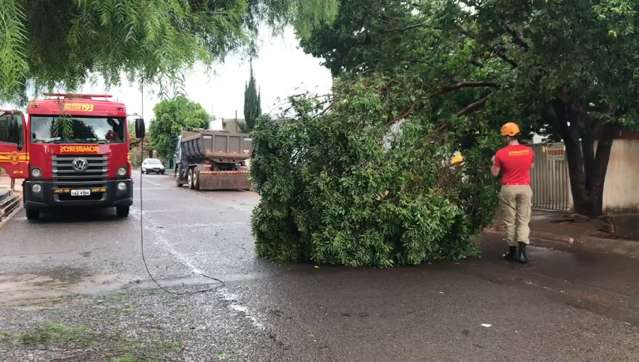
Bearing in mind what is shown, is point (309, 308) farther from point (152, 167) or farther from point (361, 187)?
point (152, 167)

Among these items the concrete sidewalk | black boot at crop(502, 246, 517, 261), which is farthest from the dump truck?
black boot at crop(502, 246, 517, 261)

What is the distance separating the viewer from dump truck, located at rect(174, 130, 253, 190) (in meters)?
25.2

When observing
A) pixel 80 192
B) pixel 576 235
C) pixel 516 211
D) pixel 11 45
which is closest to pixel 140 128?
pixel 80 192

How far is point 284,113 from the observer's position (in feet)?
26.9

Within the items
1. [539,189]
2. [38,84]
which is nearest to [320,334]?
[38,84]

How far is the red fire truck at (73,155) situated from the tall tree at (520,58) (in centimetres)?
560

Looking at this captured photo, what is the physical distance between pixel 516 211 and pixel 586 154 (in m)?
5.07

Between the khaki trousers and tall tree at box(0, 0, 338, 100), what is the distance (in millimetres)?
5282

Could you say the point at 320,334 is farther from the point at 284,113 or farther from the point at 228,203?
the point at 228,203

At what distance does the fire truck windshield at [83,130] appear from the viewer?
13.0 m

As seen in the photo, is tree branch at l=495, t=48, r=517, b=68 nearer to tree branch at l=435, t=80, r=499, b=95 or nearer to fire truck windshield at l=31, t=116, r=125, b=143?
tree branch at l=435, t=80, r=499, b=95

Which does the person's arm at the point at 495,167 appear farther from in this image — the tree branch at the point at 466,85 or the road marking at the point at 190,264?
the road marking at the point at 190,264

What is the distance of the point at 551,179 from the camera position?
14.6 meters

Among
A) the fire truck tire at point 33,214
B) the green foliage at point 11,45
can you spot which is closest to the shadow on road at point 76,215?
the fire truck tire at point 33,214
